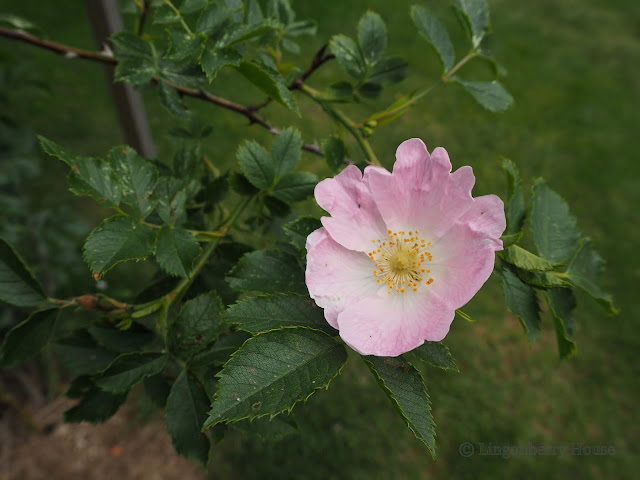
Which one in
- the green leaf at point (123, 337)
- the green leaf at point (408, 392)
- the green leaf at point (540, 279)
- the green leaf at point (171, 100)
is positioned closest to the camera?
the green leaf at point (408, 392)

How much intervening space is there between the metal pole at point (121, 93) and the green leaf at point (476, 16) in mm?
1161

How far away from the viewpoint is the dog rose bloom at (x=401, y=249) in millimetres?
721

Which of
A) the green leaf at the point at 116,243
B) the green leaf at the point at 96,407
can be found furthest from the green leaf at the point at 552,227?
the green leaf at the point at 96,407

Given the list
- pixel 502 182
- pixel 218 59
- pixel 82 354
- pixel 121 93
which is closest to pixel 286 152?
pixel 218 59

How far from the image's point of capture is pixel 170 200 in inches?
36.7

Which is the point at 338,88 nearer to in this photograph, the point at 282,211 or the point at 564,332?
the point at 282,211

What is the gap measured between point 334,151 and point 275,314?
38cm

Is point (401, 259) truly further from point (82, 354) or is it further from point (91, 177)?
point (82, 354)

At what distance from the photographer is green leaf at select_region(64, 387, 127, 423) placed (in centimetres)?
99

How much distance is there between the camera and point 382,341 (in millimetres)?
706

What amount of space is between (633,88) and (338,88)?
4.40 m

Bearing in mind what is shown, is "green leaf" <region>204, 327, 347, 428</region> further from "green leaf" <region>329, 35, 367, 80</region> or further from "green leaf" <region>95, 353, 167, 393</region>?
"green leaf" <region>329, 35, 367, 80</region>

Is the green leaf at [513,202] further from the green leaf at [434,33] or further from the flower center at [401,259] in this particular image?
the green leaf at [434,33]

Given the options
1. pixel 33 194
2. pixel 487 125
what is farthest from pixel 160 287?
pixel 487 125
